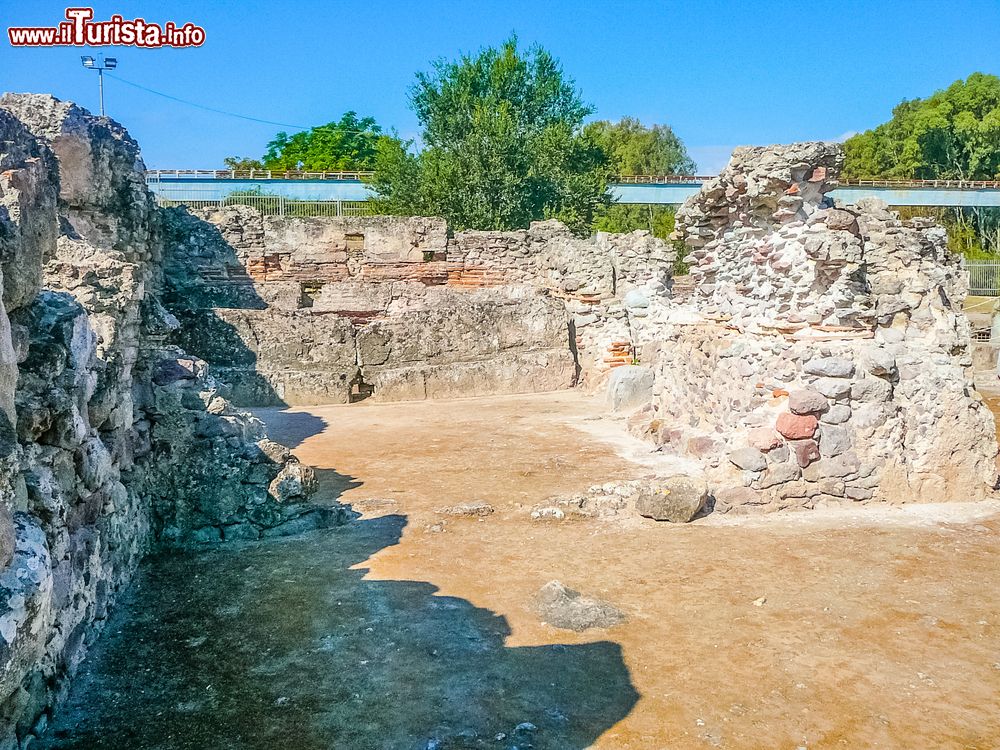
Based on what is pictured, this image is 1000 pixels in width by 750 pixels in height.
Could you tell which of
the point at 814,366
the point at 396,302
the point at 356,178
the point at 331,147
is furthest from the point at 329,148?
the point at 814,366

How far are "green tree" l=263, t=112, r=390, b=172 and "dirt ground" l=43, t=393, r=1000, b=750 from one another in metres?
29.3

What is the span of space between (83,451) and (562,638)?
2198 mm

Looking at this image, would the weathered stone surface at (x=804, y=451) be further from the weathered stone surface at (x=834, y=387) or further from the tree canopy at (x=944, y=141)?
the tree canopy at (x=944, y=141)

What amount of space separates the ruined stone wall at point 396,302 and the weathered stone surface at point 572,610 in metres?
6.49

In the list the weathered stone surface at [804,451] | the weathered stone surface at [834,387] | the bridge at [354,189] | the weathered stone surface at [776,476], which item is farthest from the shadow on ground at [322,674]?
the bridge at [354,189]

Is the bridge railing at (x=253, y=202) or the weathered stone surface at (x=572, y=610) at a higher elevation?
the bridge railing at (x=253, y=202)

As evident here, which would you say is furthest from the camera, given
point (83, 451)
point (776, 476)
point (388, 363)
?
point (388, 363)

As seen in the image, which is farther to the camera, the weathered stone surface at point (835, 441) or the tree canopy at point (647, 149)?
the tree canopy at point (647, 149)

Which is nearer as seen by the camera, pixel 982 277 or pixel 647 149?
pixel 982 277

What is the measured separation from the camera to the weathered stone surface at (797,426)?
212 inches

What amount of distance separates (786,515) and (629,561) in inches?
53.7

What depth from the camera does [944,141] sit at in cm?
3419

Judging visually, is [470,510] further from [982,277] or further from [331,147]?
[331,147]

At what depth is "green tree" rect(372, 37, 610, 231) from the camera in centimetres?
2125
